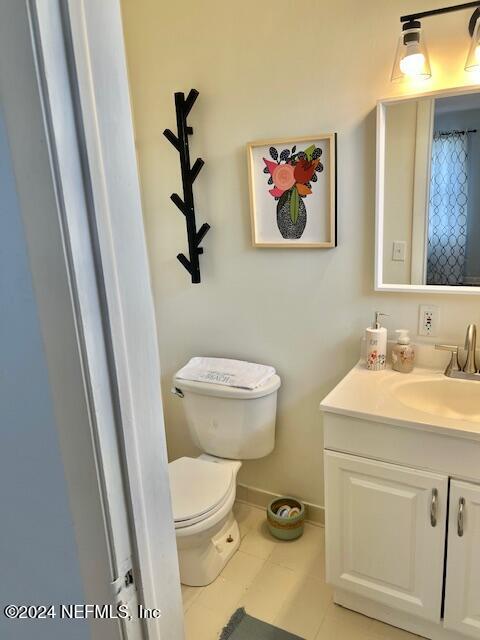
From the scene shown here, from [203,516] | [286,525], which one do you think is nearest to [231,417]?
[203,516]

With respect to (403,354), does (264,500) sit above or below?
below

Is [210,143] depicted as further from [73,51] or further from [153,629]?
[153,629]

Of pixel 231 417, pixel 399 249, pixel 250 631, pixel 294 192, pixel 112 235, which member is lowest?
pixel 250 631

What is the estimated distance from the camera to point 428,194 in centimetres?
163

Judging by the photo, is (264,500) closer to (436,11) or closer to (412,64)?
(412,64)

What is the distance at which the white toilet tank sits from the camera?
1915 millimetres

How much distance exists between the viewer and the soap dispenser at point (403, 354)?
1.66 meters

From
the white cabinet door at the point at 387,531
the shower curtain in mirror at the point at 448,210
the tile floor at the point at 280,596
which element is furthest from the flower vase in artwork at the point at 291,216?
the tile floor at the point at 280,596

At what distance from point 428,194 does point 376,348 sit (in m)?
0.57

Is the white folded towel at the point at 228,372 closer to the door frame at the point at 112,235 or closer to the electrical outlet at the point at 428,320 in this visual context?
the electrical outlet at the point at 428,320

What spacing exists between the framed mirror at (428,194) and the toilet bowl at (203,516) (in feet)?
3.26

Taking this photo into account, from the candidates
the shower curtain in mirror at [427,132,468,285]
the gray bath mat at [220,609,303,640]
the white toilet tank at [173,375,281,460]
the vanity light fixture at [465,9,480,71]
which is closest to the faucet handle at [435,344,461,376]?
the shower curtain in mirror at [427,132,468,285]

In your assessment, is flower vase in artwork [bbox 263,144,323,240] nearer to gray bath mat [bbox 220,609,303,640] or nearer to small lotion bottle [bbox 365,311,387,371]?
small lotion bottle [bbox 365,311,387,371]

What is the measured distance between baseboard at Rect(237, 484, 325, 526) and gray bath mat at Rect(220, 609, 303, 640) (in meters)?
0.56
